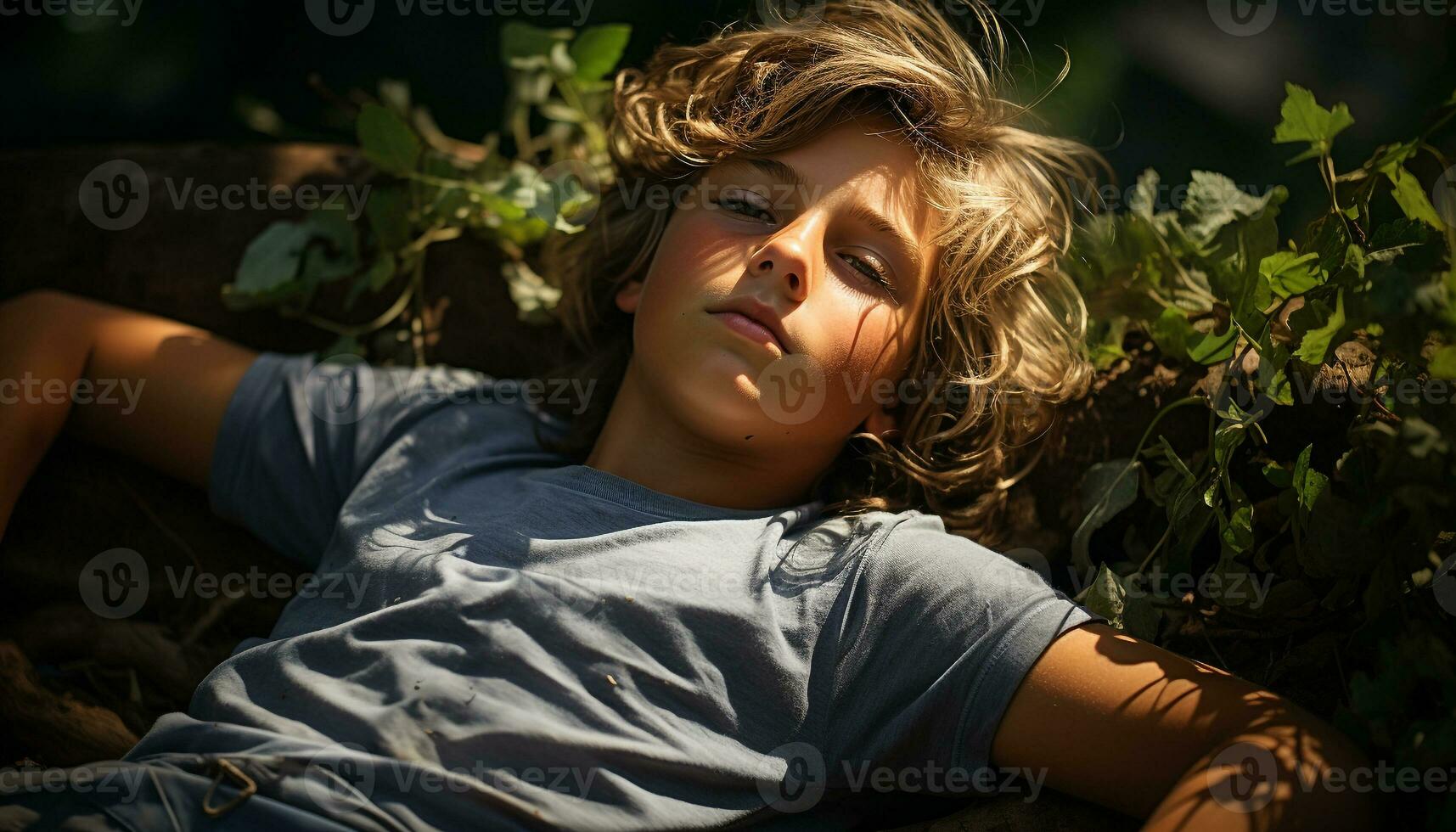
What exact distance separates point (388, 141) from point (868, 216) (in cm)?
88

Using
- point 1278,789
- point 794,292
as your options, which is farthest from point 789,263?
point 1278,789

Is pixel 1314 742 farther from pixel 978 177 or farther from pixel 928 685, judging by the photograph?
pixel 978 177

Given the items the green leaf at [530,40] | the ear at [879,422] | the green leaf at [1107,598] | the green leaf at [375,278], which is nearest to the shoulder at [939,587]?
the green leaf at [1107,598]

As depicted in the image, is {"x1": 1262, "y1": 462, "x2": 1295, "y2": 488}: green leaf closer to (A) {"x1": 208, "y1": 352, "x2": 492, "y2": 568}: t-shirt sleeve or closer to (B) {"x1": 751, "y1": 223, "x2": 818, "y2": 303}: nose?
(B) {"x1": 751, "y1": 223, "x2": 818, "y2": 303}: nose

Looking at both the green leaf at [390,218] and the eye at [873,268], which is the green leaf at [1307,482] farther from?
the green leaf at [390,218]

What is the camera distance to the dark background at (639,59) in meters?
2.13

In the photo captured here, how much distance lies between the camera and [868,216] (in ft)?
4.39

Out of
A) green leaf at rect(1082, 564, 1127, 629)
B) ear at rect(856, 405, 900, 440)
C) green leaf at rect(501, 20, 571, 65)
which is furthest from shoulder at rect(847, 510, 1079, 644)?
green leaf at rect(501, 20, 571, 65)

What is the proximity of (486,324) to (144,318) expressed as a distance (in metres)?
0.51

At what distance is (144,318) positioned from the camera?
1650 mm

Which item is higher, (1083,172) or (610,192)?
(1083,172)

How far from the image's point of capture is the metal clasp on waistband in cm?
110

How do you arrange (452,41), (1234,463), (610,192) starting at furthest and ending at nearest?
(452,41), (610,192), (1234,463)

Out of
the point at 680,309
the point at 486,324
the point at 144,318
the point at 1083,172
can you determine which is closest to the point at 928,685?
the point at 680,309
